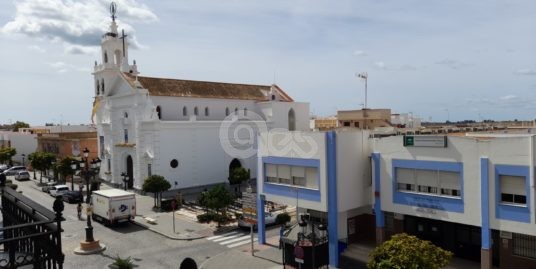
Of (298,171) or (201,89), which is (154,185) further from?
(298,171)

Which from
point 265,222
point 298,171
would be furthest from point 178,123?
point 298,171

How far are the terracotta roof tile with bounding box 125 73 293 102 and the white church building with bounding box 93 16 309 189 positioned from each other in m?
0.11

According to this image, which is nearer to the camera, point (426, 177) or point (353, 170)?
point (426, 177)

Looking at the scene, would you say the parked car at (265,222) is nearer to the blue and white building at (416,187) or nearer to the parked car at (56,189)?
the blue and white building at (416,187)

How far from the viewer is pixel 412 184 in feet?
65.9

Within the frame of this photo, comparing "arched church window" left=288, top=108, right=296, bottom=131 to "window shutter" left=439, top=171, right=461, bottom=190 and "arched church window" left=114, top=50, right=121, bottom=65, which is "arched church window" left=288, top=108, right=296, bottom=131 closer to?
"arched church window" left=114, top=50, right=121, bottom=65

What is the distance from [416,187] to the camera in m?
19.9

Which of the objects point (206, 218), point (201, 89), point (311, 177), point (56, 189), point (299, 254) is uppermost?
point (201, 89)

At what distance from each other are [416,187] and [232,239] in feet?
41.0

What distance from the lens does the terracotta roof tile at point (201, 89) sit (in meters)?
45.8

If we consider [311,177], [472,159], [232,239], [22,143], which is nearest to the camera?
[472,159]

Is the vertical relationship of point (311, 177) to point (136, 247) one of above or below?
above

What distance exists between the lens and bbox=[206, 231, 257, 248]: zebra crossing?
86.7ft

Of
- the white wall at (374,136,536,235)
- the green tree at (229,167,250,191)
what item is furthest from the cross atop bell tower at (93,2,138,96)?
the white wall at (374,136,536,235)
